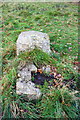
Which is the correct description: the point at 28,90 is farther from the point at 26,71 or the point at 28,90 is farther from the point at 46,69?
the point at 46,69

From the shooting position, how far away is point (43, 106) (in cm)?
240

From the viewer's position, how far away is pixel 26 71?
9.60 feet

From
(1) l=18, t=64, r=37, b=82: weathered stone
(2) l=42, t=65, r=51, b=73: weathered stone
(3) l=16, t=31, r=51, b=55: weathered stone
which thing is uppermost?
(3) l=16, t=31, r=51, b=55: weathered stone

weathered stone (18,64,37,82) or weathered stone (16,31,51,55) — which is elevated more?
weathered stone (16,31,51,55)

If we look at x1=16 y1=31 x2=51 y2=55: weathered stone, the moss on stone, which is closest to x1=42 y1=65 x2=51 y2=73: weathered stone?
the moss on stone

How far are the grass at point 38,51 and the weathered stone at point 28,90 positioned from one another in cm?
8

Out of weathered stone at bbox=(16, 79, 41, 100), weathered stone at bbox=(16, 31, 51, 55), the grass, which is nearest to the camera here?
the grass

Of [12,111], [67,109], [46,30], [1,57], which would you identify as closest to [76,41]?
[46,30]

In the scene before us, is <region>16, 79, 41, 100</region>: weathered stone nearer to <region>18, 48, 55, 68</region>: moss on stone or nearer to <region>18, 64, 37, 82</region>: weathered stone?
<region>18, 64, 37, 82</region>: weathered stone

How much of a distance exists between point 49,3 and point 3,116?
21.3 ft

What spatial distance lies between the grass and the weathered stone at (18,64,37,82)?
0.12m

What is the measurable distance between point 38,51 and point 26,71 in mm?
572

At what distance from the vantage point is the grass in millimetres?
2378

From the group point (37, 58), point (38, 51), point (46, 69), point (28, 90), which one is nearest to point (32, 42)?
point (38, 51)
